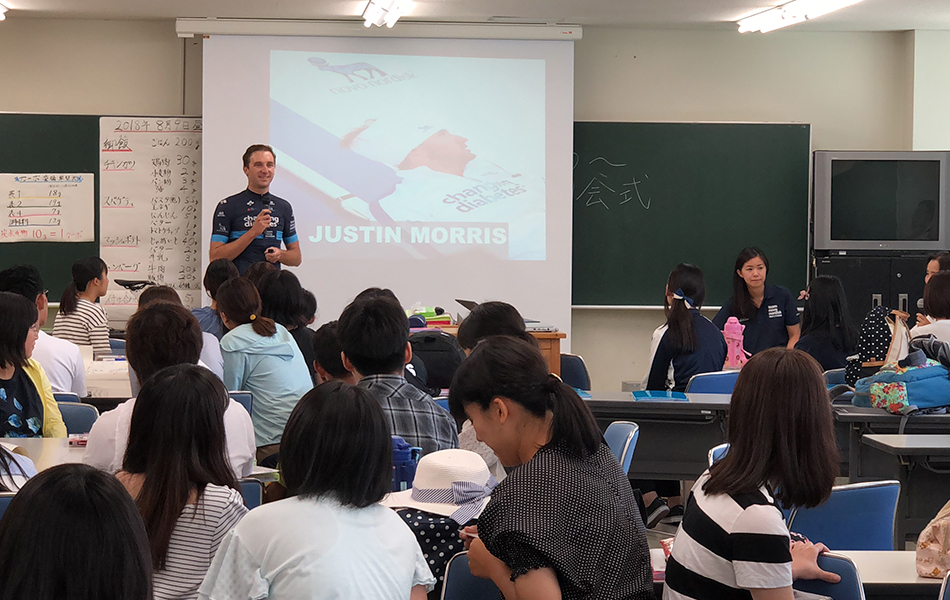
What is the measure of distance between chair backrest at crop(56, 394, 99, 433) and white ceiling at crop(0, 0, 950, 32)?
12.1 ft

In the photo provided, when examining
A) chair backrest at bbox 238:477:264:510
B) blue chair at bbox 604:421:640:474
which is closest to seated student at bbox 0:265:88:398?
chair backrest at bbox 238:477:264:510

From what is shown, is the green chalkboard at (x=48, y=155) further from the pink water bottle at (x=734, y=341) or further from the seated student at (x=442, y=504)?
the seated student at (x=442, y=504)

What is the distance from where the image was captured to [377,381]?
2539 mm

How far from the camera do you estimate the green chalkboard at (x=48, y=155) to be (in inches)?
262

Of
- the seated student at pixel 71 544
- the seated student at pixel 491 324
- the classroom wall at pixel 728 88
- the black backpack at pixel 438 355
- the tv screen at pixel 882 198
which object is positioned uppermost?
the classroom wall at pixel 728 88

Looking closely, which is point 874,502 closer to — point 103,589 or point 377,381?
point 377,381

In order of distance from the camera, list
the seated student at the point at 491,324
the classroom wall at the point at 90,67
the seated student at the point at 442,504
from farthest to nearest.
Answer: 1. the classroom wall at the point at 90,67
2. the seated student at the point at 491,324
3. the seated student at the point at 442,504

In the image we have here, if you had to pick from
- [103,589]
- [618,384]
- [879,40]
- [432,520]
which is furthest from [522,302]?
[103,589]

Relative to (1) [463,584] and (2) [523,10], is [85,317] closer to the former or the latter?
(2) [523,10]

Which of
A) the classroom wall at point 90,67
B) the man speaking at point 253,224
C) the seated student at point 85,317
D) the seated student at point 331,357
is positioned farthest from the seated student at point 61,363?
the classroom wall at point 90,67

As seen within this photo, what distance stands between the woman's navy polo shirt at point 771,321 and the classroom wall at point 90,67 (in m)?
4.41

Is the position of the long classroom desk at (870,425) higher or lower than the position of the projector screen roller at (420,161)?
lower

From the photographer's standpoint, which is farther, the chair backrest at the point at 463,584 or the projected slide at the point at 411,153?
the projected slide at the point at 411,153

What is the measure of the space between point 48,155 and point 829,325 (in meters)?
5.46
